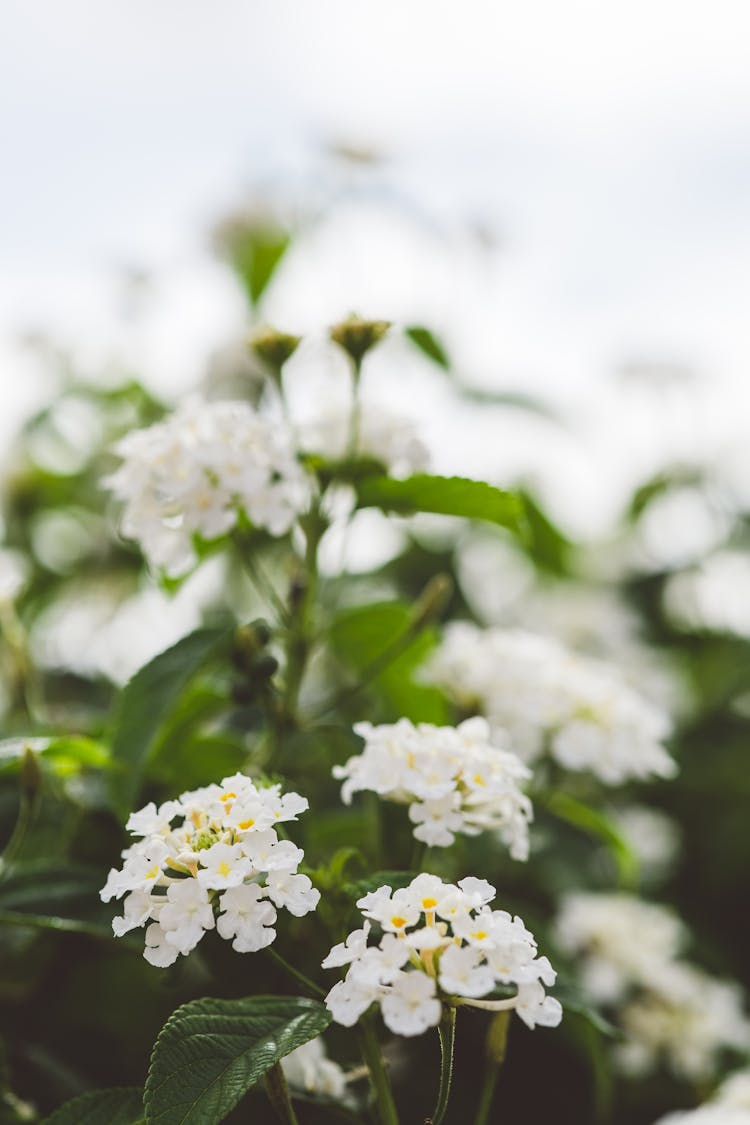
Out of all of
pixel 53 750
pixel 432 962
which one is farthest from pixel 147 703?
pixel 432 962

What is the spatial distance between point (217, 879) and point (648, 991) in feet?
2.76

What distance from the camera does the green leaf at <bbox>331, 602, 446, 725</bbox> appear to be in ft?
3.68

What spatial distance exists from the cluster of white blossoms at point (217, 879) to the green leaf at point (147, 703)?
0.80ft

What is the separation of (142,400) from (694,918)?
1270 mm

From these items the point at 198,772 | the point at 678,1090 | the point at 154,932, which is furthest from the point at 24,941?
the point at 678,1090

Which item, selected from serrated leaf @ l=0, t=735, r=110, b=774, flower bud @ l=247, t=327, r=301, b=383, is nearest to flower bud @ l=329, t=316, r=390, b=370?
flower bud @ l=247, t=327, r=301, b=383

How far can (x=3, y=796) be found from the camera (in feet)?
4.03

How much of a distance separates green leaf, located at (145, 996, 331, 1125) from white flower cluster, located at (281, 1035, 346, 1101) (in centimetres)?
9

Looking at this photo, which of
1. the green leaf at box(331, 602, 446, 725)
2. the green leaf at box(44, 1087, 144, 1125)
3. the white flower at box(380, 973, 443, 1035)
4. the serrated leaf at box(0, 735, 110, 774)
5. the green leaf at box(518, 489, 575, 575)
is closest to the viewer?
the white flower at box(380, 973, 443, 1035)

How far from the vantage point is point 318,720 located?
1.10m

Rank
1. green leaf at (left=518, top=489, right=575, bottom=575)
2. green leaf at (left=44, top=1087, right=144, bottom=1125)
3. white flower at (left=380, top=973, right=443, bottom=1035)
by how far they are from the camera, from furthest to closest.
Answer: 1. green leaf at (left=518, top=489, right=575, bottom=575)
2. green leaf at (left=44, top=1087, right=144, bottom=1125)
3. white flower at (left=380, top=973, right=443, bottom=1035)

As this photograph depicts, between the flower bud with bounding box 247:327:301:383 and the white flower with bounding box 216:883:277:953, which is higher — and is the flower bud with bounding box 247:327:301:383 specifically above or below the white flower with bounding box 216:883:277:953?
above

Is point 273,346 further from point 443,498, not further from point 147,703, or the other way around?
point 147,703

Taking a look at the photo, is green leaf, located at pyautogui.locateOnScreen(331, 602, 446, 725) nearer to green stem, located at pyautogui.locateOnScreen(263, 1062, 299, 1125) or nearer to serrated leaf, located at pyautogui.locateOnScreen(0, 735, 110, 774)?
serrated leaf, located at pyautogui.locateOnScreen(0, 735, 110, 774)
